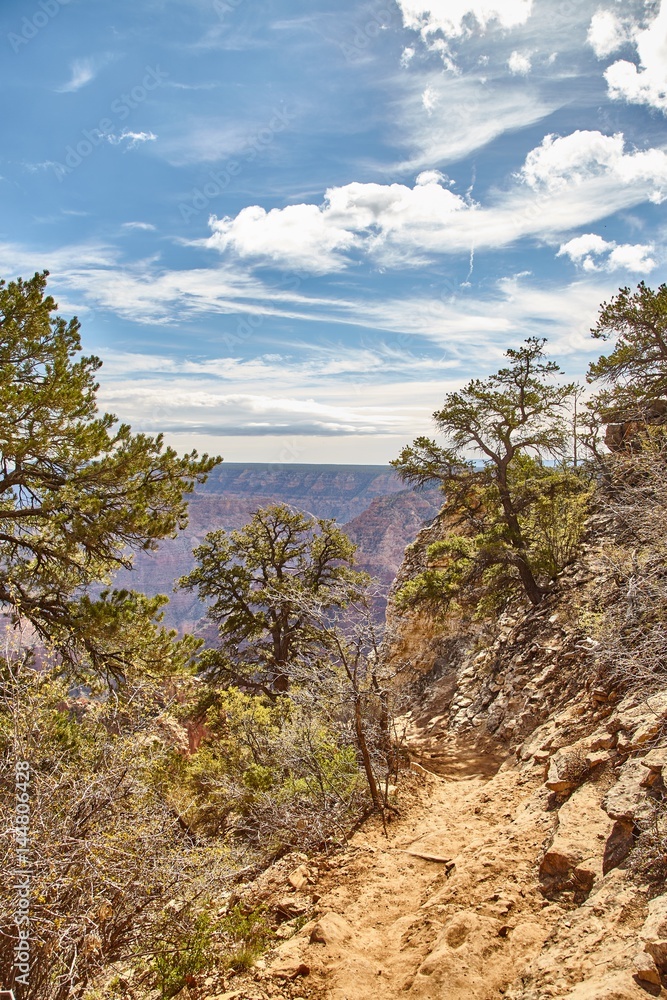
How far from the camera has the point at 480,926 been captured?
4254 mm

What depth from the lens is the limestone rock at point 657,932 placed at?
9.07 ft

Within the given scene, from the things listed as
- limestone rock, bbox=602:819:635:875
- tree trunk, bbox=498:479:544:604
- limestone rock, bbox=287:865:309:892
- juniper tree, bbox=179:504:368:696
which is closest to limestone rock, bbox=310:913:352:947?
limestone rock, bbox=287:865:309:892

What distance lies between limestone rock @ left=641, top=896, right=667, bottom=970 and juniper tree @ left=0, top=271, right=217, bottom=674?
732cm

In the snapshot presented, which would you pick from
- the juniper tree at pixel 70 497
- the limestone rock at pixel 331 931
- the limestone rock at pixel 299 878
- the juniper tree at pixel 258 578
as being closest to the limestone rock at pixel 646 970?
the limestone rock at pixel 331 931

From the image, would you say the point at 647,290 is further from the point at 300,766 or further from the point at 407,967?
the point at 407,967

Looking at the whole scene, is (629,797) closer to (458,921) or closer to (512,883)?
(512,883)

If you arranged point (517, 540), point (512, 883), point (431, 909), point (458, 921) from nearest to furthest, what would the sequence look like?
point (458, 921) → point (512, 883) → point (431, 909) → point (517, 540)

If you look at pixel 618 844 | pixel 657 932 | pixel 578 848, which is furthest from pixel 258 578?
pixel 657 932

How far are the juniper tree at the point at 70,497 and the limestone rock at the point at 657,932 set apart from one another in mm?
7316

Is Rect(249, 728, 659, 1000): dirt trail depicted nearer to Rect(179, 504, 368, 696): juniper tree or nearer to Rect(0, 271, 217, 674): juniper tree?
Rect(0, 271, 217, 674): juniper tree

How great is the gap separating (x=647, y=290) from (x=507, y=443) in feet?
20.8

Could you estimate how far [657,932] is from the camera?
289 centimetres

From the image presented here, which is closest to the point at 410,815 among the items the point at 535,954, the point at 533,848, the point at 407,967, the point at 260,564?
the point at 533,848

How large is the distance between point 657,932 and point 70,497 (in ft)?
24.7
